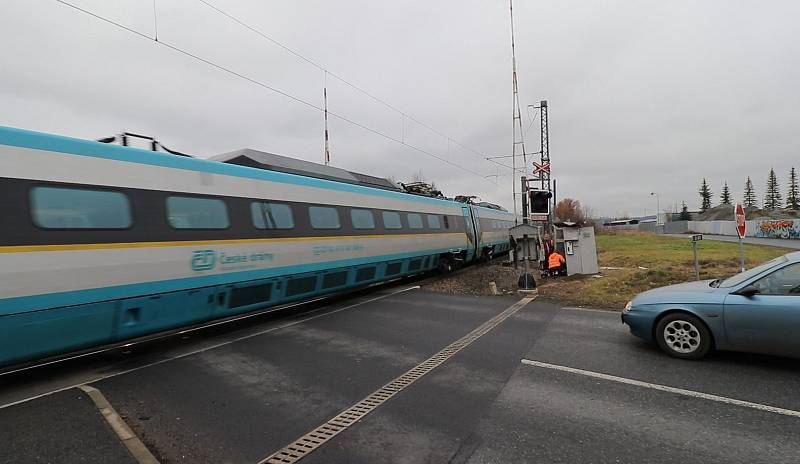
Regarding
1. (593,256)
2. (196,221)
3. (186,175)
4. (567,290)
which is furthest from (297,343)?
(593,256)

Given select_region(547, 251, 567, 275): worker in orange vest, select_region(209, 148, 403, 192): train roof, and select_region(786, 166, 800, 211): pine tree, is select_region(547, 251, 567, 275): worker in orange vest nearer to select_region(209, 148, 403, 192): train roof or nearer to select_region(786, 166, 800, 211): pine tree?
select_region(209, 148, 403, 192): train roof

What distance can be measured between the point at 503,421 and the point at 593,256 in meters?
12.5

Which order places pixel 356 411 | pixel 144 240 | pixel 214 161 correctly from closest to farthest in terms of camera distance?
pixel 356 411 → pixel 144 240 → pixel 214 161

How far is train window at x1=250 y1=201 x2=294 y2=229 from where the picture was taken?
753 cm

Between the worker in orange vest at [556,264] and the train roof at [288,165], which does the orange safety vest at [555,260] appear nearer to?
the worker in orange vest at [556,264]

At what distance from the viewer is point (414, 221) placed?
13.7 m

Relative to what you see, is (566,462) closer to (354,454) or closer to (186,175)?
(354,454)

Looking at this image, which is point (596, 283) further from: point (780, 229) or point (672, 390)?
point (780, 229)

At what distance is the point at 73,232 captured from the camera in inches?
194

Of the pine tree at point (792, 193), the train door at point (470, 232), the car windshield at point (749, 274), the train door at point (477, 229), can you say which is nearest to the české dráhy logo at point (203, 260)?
the car windshield at point (749, 274)

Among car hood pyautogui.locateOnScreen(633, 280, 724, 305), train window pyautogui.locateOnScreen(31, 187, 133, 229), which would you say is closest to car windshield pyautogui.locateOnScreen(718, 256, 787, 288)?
car hood pyautogui.locateOnScreen(633, 280, 724, 305)

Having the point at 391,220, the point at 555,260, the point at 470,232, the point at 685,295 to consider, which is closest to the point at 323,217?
the point at 391,220

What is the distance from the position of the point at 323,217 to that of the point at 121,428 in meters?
6.06

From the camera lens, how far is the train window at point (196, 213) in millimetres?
6129
